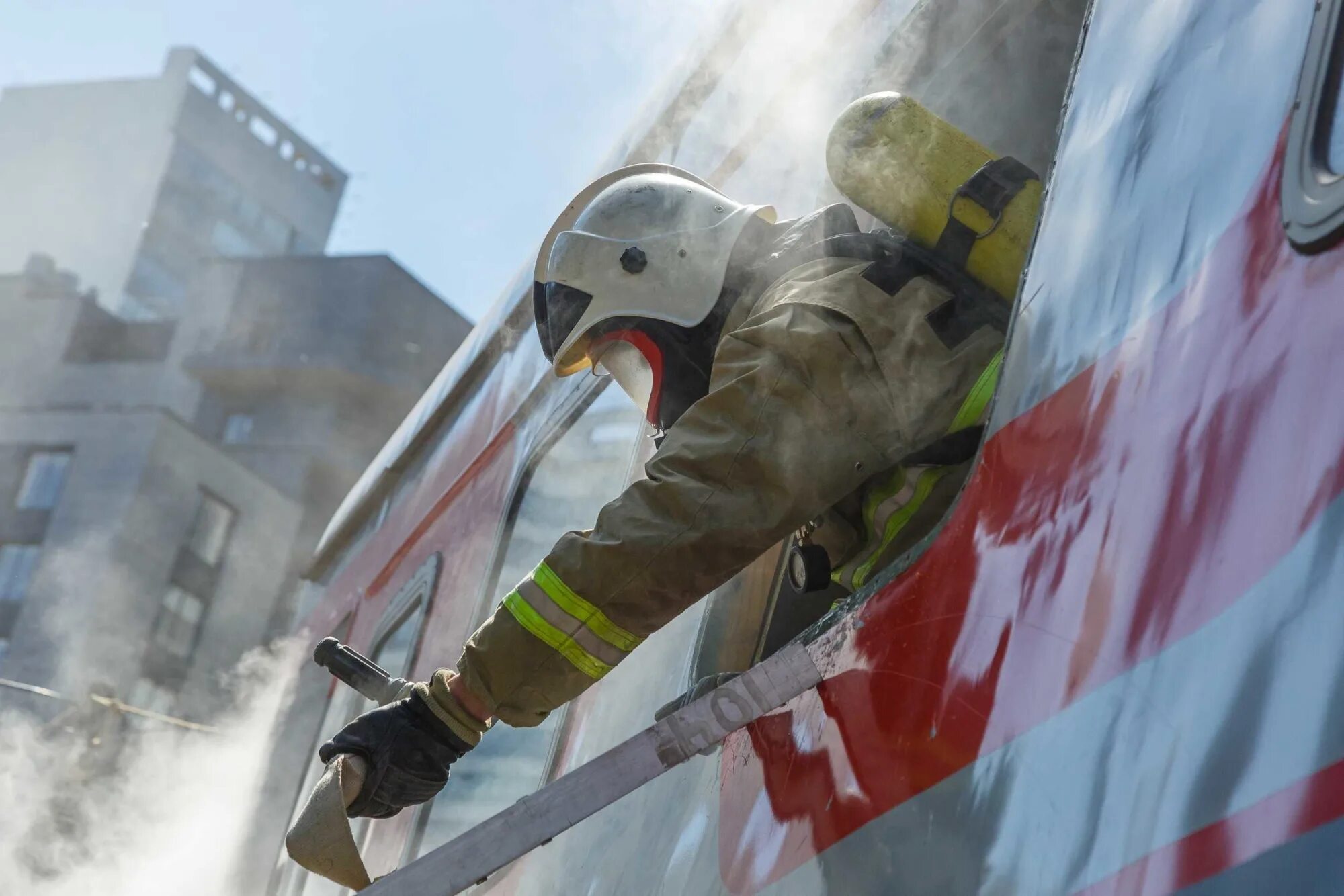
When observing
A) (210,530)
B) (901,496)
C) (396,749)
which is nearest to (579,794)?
(396,749)

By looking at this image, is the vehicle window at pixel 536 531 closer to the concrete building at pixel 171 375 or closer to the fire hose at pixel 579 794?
the fire hose at pixel 579 794

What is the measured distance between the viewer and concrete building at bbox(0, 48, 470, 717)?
30797mm

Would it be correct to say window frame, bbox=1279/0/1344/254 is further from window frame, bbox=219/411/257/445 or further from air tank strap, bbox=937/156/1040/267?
window frame, bbox=219/411/257/445

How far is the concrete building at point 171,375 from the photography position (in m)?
30.8

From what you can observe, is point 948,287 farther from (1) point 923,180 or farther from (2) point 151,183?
(2) point 151,183

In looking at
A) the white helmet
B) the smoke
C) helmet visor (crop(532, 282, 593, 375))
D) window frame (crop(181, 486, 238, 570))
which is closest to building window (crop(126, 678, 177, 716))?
window frame (crop(181, 486, 238, 570))

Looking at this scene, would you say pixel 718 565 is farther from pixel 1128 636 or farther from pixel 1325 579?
A: pixel 1325 579

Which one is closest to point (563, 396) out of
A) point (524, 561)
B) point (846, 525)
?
point (524, 561)

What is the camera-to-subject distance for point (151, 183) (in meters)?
41.7

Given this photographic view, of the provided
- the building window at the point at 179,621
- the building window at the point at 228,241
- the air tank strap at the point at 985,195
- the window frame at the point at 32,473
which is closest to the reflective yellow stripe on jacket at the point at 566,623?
the air tank strap at the point at 985,195

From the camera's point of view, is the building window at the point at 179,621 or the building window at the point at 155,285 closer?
the building window at the point at 179,621

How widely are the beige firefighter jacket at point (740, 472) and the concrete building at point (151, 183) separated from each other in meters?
39.9

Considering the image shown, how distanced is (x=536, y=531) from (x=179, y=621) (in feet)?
96.6

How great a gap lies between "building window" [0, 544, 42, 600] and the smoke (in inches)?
782
